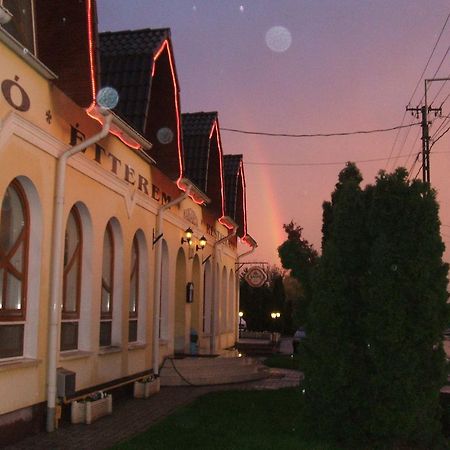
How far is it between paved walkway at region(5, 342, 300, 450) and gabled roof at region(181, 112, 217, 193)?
6309 mm

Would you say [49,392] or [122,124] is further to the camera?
[122,124]

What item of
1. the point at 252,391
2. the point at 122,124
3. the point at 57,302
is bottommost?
the point at 252,391

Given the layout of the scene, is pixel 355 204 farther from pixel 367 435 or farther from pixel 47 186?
pixel 47 186

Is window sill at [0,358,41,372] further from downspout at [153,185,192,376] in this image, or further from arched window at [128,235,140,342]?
downspout at [153,185,192,376]

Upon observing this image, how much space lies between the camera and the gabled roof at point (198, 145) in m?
18.8

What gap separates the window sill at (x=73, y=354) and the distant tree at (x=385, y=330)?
374 cm

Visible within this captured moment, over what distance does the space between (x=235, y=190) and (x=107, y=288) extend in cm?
→ 1410

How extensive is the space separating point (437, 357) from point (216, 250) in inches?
575

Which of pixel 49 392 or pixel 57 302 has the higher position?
pixel 57 302

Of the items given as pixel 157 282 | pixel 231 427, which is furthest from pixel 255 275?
pixel 231 427

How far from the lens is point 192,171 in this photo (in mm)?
18891

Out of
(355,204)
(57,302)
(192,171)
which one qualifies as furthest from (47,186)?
(192,171)

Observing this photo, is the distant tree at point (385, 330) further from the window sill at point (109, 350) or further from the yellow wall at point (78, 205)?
the window sill at point (109, 350)

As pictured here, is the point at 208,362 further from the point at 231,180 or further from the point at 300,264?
the point at 231,180
